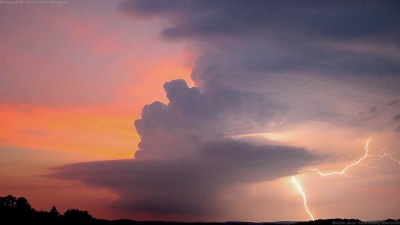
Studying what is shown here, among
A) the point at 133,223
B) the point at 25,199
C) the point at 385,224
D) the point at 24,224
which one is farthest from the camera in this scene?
the point at 133,223

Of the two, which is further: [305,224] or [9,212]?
[305,224]

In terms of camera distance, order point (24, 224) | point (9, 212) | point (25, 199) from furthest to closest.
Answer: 1. point (25, 199)
2. point (9, 212)
3. point (24, 224)

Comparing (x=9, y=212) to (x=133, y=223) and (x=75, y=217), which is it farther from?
(x=133, y=223)

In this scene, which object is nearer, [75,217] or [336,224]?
[336,224]

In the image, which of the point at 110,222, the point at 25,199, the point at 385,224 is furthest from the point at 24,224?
the point at 385,224

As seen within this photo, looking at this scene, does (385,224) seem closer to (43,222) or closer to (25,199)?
(43,222)

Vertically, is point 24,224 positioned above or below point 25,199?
below

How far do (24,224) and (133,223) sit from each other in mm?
58533

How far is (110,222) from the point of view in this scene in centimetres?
17462

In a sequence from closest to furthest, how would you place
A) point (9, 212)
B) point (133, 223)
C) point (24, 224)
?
point (24, 224) → point (9, 212) → point (133, 223)

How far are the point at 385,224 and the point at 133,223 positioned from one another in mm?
106528

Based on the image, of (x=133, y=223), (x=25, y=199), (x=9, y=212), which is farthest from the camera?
(x=133, y=223)

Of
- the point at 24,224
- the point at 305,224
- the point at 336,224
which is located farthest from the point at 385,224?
the point at 24,224

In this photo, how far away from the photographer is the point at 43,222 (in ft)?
493
